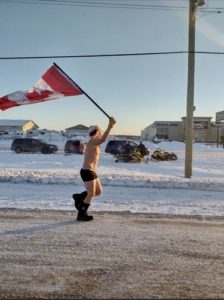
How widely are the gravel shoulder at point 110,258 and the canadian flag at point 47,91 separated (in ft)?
14.6

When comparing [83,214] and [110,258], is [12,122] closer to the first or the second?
[83,214]

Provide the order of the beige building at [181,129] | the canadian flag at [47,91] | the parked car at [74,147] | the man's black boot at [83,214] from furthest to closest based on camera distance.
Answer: the beige building at [181,129], the parked car at [74,147], the canadian flag at [47,91], the man's black boot at [83,214]

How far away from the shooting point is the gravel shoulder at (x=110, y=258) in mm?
4469

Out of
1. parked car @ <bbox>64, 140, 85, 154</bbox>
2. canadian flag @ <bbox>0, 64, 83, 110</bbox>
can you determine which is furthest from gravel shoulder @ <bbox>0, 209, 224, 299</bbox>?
parked car @ <bbox>64, 140, 85, 154</bbox>

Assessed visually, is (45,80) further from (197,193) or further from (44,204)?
(197,193)

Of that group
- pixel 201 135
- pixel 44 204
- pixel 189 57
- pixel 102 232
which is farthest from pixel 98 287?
pixel 201 135

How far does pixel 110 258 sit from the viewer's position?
18.1 ft

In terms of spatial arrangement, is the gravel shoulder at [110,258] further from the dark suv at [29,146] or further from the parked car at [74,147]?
the dark suv at [29,146]

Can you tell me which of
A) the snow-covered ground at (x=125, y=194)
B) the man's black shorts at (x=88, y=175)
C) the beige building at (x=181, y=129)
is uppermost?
the beige building at (x=181, y=129)

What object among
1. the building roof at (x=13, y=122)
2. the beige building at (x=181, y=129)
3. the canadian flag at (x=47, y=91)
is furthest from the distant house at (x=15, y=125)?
the canadian flag at (x=47, y=91)

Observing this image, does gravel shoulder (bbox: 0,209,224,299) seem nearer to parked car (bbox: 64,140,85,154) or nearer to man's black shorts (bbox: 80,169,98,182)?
man's black shorts (bbox: 80,169,98,182)

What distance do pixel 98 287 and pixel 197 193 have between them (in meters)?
8.43

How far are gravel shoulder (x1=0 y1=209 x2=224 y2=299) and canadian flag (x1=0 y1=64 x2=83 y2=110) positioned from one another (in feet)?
14.6

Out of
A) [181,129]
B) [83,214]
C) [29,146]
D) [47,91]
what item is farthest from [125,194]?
[181,129]
